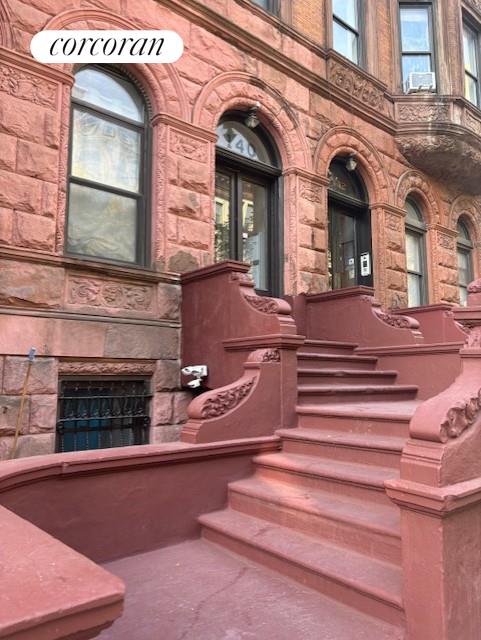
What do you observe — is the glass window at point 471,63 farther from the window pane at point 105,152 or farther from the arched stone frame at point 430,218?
the window pane at point 105,152

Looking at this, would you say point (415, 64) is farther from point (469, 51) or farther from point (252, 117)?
point (252, 117)

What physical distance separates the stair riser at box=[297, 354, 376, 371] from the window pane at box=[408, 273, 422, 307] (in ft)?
12.9

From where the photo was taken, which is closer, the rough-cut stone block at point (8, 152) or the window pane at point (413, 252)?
the rough-cut stone block at point (8, 152)

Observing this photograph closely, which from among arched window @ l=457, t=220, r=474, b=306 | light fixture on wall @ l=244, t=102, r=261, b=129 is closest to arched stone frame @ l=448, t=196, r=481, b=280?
arched window @ l=457, t=220, r=474, b=306

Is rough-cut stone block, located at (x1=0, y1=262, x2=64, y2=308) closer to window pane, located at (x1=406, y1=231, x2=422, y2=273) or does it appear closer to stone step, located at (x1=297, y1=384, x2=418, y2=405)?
stone step, located at (x1=297, y1=384, x2=418, y2=405)

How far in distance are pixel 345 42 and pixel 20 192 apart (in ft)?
23.8

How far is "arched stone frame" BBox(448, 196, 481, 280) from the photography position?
11180mm

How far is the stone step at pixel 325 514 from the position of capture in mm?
3014

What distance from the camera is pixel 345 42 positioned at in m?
9.41

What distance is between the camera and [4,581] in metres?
1.43

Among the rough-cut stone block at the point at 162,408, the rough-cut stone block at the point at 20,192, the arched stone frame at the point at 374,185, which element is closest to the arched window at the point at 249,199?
the arched stone frame at the point at 374,185

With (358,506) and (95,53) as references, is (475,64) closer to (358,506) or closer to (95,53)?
(95,53)

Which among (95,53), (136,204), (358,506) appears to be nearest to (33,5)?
(95,53)

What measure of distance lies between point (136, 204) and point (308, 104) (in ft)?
12.3
